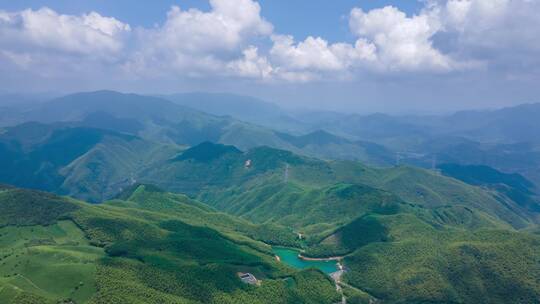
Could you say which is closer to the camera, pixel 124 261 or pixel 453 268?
pixel 124 261

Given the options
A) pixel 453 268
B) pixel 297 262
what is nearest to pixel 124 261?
pixel 297 262

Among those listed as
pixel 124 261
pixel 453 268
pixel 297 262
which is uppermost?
pixel 124 261

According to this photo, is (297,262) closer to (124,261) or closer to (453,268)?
(453,268)

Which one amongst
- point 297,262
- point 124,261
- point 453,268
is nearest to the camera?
point 124,261

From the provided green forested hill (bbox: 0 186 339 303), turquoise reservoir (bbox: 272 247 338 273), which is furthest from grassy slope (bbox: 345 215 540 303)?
green forested hill (bbox: 0 186 339 303)

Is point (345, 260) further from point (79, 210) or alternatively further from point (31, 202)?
point (31, 202)

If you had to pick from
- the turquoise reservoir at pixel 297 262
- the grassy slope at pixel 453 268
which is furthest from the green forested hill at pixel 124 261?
the grassy slope at pixel 453 268

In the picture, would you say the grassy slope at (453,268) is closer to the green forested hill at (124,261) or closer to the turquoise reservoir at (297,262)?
the turquoise reservoir at (297,262)

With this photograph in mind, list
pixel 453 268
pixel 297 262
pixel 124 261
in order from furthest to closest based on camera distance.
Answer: pixel 297 262 < pixel 453 268 < pixel 124 261

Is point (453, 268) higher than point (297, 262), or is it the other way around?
point (453, 268)
